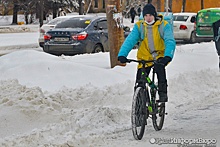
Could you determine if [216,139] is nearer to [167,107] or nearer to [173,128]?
[173,128]

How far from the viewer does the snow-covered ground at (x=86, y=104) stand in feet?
22.6

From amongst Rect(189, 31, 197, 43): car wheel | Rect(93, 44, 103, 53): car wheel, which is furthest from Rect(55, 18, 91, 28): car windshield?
Rect(189, 31, 197, 43): car wheel

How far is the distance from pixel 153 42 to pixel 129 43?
13.7 inches

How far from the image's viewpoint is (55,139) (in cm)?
658

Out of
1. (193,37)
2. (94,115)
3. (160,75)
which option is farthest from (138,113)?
(193,37)

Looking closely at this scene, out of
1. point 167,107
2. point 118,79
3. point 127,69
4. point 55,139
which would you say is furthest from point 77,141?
point 127,69

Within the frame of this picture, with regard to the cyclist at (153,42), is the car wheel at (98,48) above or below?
below

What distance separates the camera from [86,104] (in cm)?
868

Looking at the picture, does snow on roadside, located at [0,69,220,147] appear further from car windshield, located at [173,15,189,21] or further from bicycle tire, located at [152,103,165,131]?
car windshield, located at [173,15,189,21]

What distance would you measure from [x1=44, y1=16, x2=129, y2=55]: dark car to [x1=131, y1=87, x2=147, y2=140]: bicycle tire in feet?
33.1

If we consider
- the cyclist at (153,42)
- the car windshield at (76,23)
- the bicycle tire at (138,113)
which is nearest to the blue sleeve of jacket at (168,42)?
the cyclist at (153,42)

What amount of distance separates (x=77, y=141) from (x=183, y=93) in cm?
421

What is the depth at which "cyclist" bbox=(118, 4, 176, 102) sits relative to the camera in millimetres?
6804

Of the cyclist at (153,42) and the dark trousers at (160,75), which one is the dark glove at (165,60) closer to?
the cyclist at (153,42)
